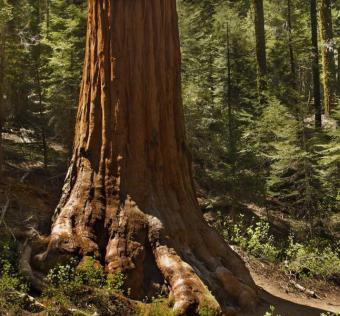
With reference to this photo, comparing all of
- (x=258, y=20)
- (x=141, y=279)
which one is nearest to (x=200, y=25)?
(x=258, y=20)

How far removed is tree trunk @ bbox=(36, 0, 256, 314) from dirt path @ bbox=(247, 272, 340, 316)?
2.56 ft

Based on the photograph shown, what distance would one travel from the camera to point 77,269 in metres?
6.98

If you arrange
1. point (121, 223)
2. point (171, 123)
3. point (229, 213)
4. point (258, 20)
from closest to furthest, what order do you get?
point (121, 223) < point (171, 123) < point (229, 213) < point (258, 20)

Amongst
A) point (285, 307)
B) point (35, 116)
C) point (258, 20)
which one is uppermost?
point (258, 20)

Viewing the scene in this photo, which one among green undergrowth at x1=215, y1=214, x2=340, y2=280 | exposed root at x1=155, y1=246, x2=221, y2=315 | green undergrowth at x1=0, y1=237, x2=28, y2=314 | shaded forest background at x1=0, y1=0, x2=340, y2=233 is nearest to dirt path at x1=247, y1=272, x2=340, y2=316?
green undergrowth at x1=215, y1=214, x2=340, y2=280

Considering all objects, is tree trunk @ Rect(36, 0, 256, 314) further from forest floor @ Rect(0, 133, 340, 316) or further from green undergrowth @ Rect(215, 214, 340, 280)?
green undergrowth @ Rect(215, 214, 340, 280)

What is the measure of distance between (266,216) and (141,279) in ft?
37.3

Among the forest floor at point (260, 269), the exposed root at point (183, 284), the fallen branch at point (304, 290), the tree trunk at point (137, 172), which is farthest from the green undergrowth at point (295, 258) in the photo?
the exposed root at point (183, 284)

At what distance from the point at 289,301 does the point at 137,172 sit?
13.8 feet

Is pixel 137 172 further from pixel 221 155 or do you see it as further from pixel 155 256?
pixel 221 155

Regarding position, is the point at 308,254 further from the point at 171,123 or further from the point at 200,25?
the point at 200,25

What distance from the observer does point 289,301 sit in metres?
9.61

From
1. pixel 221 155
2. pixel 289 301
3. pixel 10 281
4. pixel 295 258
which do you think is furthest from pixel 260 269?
pixel 10 281

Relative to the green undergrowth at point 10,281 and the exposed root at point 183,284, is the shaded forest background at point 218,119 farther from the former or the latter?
the green undergrowth at point 10,281
